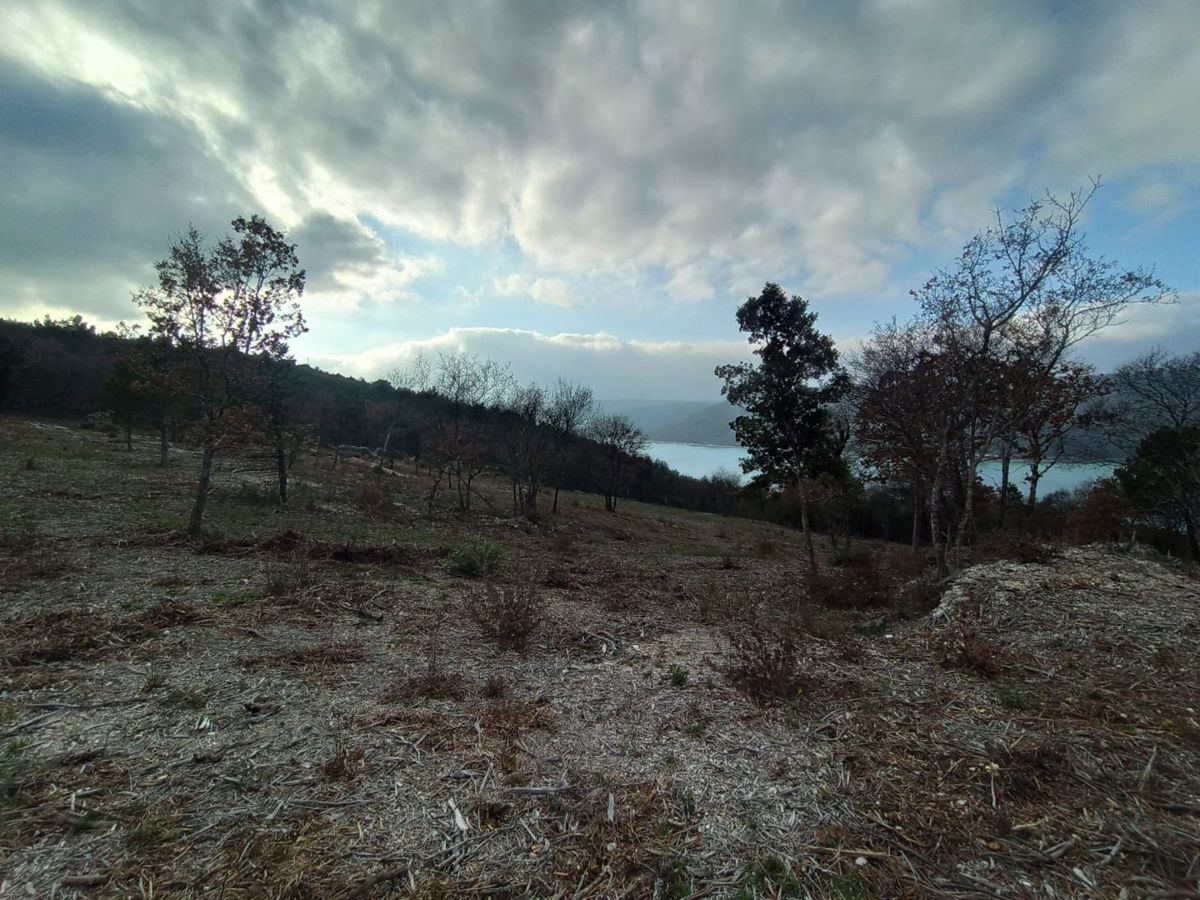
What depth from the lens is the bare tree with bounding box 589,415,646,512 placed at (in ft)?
124

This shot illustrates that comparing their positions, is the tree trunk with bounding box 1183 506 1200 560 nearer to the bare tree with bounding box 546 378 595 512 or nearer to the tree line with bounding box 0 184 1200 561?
the tree line with bounding box 0 184 1200 561

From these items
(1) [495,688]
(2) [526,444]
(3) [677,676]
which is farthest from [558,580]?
(2) [526,444]

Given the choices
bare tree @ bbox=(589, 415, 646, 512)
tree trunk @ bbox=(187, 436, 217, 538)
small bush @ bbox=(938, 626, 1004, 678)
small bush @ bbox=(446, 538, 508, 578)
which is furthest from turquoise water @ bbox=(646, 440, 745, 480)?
small bush @ bbox=(938, 626, 1004, 678)

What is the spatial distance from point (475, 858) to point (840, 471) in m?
18.9

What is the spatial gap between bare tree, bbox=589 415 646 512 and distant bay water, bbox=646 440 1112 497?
8023 mm

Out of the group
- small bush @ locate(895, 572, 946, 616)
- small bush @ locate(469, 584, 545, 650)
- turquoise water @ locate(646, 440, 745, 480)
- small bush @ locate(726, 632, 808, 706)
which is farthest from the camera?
turquoise water @ locate(646, 440, 745, 480)

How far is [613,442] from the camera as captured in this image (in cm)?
3797

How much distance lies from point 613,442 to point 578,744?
112ft

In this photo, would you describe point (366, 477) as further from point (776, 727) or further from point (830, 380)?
point (776, 727)

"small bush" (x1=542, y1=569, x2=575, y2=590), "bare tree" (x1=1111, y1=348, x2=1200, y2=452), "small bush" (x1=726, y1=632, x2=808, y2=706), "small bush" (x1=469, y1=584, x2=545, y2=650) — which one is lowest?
"small bush" (x1=542, y1=569, x2=575, y2=590)

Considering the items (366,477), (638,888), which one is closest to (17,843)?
(638,888)

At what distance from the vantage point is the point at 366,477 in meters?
28.1

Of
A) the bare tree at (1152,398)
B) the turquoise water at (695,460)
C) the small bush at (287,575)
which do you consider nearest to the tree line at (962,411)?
the bare tree at (1152,398)

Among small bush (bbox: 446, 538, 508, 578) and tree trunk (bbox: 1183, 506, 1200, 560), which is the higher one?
tree trunk (bbox: 1183, 506, 1200, 560)
